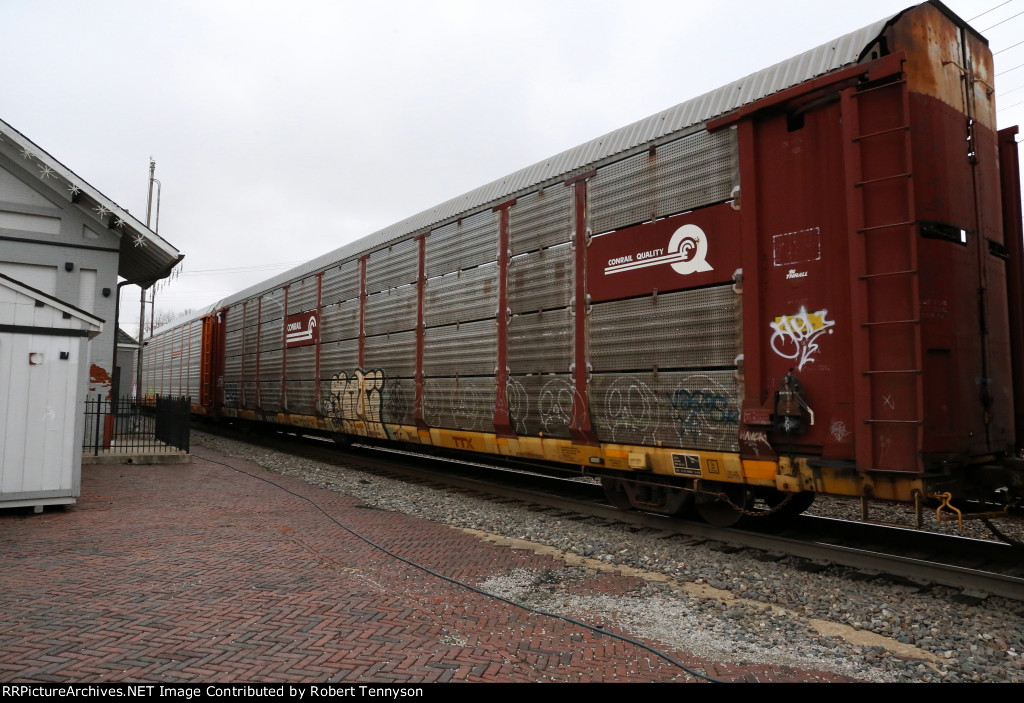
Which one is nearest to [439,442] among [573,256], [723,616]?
[573,256]

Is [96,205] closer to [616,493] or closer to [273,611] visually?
[273,611]

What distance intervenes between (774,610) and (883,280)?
2888 millimetres

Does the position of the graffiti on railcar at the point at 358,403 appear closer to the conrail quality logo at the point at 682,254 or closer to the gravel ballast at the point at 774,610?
the gravel ballast at the point at 774,610

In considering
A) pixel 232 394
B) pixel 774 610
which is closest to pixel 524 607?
pixel 774 610

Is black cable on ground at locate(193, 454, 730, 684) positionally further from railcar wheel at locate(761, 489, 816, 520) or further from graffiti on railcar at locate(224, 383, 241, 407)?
graffiti on railcar at locate(224, 383, 241, 407)

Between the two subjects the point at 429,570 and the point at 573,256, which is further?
the point at 573,256

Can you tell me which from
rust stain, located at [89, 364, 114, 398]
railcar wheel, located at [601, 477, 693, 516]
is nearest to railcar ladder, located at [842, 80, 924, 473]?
railcar wheel, located at [601, 477, 693, 516]

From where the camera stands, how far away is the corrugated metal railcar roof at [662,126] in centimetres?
566

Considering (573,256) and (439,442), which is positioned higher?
(573,256)

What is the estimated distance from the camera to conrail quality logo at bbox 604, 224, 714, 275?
6527 mm

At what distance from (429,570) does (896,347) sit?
178 inches

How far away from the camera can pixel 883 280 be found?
206 inches
